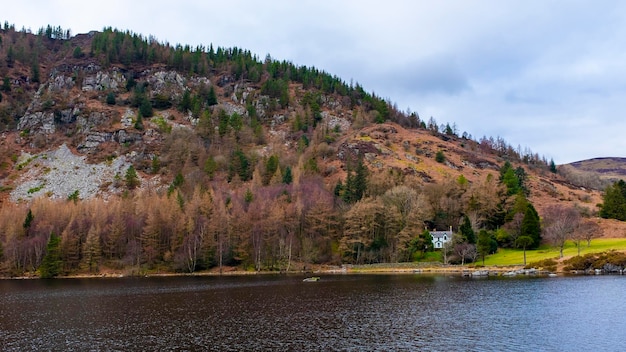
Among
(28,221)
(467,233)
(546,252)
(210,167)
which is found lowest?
(546,252)

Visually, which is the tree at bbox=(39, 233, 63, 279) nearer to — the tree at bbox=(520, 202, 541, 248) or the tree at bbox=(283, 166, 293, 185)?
the tree at bbox=(283, 166, 293, 185)

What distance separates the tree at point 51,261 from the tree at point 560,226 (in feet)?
377

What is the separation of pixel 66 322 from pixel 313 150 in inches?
5746

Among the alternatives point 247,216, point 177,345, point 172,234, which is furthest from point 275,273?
point 177,345

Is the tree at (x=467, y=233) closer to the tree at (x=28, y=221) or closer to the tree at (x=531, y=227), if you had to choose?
the tree at (x=531, y=227)

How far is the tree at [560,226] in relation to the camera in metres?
99.3

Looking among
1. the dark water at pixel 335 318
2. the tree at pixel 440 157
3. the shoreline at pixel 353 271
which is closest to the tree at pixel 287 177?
the shoreline at pixel 353 271

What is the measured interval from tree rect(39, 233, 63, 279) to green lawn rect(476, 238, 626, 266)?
331 ft

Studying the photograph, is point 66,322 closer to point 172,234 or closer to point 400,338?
point 400,338

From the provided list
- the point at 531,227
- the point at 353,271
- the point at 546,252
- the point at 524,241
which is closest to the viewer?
the point at 524,241

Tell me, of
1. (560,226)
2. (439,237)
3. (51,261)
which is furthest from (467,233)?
(51,261)

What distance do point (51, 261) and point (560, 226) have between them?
118869 millimetres

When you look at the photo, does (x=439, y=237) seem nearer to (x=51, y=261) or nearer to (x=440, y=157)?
(x=440, y=157)

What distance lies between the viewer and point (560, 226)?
100 meters
